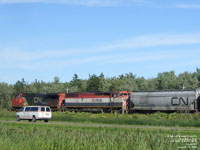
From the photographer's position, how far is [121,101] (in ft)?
192

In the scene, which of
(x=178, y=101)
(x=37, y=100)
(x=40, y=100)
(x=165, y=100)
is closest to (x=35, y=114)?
(x=165, y=100)

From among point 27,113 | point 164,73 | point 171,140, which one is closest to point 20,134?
point 171,140

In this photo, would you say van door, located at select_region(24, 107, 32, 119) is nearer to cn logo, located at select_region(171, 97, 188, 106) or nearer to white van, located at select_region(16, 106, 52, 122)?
white van, located at select_region(16, 106, 52, 122)

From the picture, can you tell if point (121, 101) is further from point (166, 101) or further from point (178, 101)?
point (178, 101)

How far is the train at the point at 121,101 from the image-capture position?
51119 millimetres

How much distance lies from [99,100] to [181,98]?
1550cm

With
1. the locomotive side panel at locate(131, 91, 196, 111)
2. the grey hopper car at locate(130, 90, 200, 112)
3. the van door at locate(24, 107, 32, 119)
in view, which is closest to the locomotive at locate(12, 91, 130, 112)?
the grey hopper car at locate(130, 90, 200, 112)

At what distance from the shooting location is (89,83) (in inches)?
5221

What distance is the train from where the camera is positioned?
51.1 m

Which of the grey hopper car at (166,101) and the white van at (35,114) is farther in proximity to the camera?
the grey hopper car at (166,101)

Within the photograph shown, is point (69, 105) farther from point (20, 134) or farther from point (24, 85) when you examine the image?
point (24, 85)

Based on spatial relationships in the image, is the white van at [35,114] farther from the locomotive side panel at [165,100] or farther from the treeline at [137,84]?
the treeline at [137,84]

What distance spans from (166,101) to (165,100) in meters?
0.24

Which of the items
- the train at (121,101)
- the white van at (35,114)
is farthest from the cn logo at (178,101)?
the white van at (35,114)
